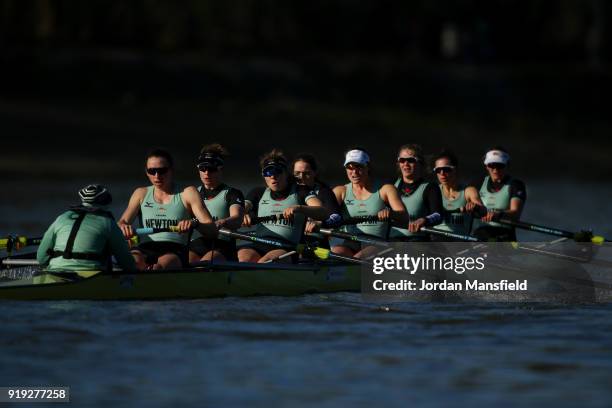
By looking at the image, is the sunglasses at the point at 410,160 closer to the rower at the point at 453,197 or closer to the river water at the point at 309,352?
the rower at the point at 453,197

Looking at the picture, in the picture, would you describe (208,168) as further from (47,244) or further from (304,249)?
(47,244)

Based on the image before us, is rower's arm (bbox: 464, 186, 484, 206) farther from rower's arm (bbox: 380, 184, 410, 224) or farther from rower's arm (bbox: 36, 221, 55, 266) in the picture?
rower's arm (bbox: 36, 221, 55, 266)

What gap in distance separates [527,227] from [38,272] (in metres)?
7.43

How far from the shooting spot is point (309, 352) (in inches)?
579

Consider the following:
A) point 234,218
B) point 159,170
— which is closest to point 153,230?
point 159,170

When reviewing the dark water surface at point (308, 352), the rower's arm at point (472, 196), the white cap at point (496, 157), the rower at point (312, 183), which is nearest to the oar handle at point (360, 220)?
the rower at point (312, 183)

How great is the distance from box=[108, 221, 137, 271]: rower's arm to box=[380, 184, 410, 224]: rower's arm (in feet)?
13.4

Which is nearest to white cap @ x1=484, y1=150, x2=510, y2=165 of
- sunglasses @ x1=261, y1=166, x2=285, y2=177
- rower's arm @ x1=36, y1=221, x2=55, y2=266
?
sunglasses @ x1=261, y1=166, x2=285, y2=177

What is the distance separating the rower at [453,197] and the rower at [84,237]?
5961 millimetres

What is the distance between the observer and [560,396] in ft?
42.2

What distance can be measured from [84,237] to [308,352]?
10.8ft

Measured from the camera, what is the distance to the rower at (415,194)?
2056cm

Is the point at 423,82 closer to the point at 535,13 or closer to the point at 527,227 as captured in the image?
the point at 535,13

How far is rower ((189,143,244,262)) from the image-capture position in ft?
62.1
